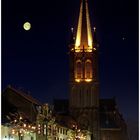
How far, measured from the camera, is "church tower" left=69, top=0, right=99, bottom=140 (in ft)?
393

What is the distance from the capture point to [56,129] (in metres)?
72.6

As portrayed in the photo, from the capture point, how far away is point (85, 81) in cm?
12100

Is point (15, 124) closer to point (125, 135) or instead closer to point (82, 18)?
point (82, 18)

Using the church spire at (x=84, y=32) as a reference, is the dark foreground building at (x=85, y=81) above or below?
below

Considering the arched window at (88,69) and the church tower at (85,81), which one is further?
the arched window at (88,69)

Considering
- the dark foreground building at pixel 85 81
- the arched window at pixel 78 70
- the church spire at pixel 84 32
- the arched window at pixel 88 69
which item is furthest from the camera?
the church spire at pixel 84 32

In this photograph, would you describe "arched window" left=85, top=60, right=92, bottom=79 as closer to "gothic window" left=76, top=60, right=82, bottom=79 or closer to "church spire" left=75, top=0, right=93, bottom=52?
"gothic window" left=76, top=60, right=82, bottom=79

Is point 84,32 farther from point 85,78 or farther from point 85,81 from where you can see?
point 85,81

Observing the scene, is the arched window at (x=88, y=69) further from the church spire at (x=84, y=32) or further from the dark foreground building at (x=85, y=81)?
the church spire at (x=84, y=32)

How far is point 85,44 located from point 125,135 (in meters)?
33.3

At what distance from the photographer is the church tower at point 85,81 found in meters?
120

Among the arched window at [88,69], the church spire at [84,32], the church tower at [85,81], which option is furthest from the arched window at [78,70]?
the church spire at [84,32]

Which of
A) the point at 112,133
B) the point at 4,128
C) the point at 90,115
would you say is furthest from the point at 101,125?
the point at 4,128

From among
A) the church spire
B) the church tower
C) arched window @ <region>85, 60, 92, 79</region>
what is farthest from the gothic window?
the church spire
